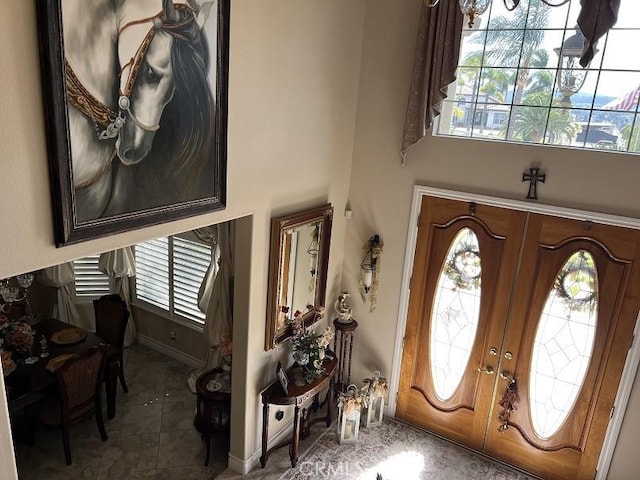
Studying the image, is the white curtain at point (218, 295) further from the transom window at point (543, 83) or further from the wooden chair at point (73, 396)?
the transom window at point (543, 83)

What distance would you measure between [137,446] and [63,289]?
2157 millimetres

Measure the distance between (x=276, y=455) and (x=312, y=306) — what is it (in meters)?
1.33

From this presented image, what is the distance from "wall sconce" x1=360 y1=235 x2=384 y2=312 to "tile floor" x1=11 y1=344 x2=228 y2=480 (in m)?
1.94

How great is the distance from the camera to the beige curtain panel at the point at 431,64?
3744mm

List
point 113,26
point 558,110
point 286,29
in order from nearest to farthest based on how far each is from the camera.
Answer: point 113,26 → point 286,29 → point 558,110

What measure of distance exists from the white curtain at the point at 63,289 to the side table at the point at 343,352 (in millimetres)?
3028

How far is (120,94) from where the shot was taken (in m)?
2.39

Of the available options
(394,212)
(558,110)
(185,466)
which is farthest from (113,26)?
(185,466)

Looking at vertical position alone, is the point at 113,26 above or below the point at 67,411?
above

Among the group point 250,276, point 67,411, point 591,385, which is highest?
point 250,276

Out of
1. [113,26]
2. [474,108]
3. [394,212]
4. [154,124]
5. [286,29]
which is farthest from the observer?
[394,212]

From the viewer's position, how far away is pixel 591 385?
152 inches

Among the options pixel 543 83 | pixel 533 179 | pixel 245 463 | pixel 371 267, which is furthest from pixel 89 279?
pixel 543 83

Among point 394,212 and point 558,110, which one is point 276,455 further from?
point 558,110
